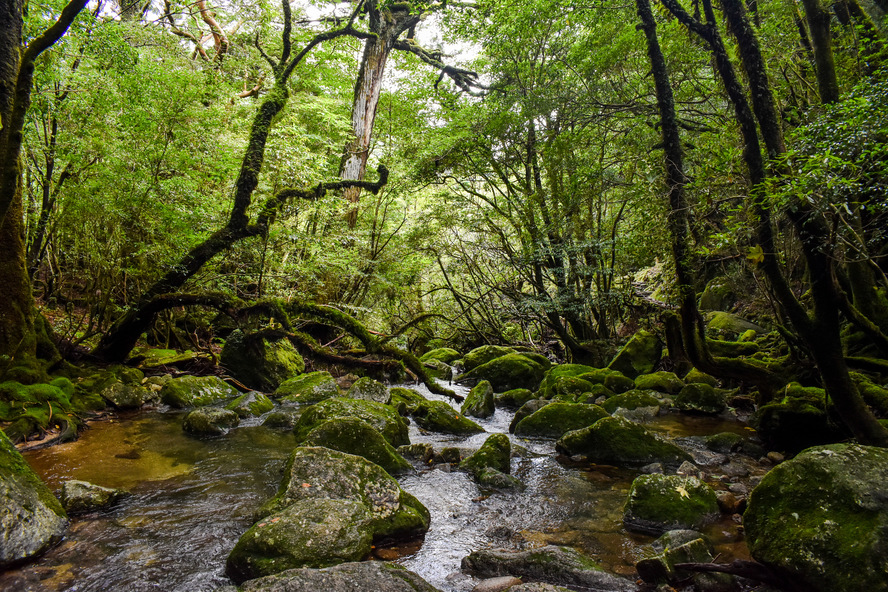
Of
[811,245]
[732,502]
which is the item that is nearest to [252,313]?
[732,502]

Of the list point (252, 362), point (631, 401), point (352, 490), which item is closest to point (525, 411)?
point (631, 401)

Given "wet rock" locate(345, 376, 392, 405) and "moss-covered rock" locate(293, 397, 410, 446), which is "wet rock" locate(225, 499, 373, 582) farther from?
"wet rock" locate(345, 376, 392, 405)

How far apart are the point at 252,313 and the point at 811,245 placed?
7.83 meters

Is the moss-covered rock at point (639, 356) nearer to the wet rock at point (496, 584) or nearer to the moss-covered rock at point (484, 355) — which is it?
the moss-covered rock at point (484, 355)

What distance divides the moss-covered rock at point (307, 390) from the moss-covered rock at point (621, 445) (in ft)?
15.0

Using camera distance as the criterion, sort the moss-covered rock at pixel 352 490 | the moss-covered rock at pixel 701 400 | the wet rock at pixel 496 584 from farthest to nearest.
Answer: the moss-covered rock at pixel 701 400 < the moss-covered rock at pixel 352 490 < the wet rock at pixel 496 584

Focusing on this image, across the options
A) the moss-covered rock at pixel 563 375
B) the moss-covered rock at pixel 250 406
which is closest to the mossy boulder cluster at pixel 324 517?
the moss-covered rock at pixel 250 406

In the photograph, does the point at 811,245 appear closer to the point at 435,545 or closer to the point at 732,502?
A: the point at 732,502

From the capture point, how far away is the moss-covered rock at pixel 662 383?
8.48 m

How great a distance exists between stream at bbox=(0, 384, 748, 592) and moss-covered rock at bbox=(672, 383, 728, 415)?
153 centimetres

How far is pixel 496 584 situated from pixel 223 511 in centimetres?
247

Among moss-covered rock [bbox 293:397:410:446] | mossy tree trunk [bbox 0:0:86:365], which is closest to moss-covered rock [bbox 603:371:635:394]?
moss-covered rock [bbox 293:397:410:446]

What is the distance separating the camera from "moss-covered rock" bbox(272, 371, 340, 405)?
26.8 ft

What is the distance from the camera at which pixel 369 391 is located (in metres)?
7.67
